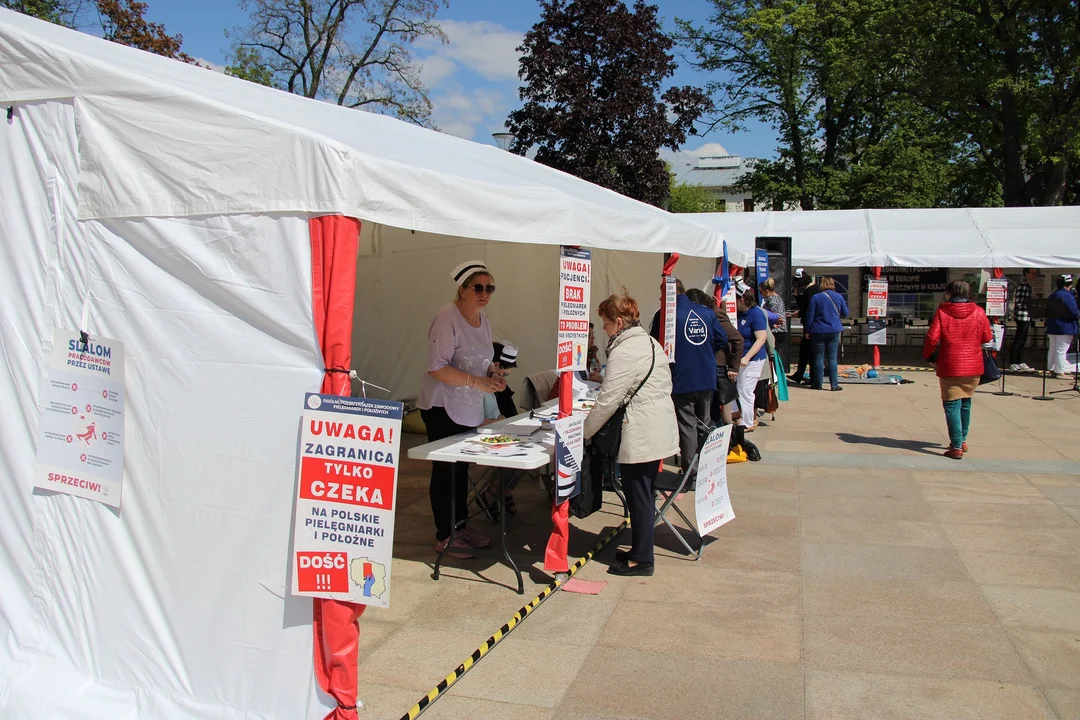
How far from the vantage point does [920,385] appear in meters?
14.5

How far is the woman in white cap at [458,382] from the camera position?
5250 mm

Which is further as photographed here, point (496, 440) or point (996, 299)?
point (996, 299)

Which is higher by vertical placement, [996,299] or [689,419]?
[996,299]

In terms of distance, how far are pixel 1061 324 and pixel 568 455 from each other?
12434mm

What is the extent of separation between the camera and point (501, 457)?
4762mm

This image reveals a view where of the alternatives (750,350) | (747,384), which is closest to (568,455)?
(750,350)

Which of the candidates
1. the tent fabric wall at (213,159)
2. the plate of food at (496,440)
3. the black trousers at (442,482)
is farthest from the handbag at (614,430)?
the tent fabric wall at (213,159)

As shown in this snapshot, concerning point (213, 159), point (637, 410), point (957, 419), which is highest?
point (213, 159)

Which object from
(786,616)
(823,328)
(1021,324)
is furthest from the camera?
(1021,324)

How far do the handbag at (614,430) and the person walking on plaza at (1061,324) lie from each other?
11885 mm

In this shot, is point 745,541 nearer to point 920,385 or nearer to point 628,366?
point 628,366

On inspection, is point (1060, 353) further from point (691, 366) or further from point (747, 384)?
point (691, 366)

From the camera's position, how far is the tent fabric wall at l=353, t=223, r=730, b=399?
8859mm

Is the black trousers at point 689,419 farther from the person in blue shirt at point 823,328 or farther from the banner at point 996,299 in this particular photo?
the banner at point 996,299
